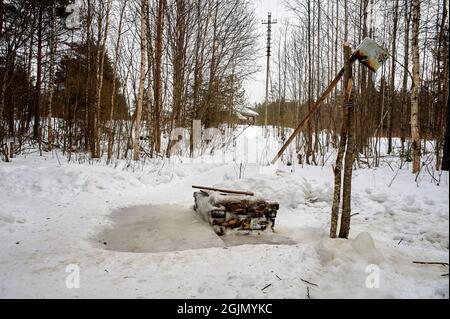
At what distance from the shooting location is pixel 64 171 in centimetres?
638

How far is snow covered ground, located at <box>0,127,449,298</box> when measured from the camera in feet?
8.26

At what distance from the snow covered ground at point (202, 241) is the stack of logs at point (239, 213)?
232 millimetres

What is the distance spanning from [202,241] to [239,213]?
818 millimetres

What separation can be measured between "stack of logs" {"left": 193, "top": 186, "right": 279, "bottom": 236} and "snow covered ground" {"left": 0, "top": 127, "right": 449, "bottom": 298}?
0.76 ft

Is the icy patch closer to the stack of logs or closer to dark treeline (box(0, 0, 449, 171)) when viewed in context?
the stack of logs

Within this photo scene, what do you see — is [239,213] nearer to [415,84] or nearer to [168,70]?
[415,84]

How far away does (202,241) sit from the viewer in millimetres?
4031

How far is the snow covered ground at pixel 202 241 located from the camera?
2518mm

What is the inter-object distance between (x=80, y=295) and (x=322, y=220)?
→ 4077 millimetres

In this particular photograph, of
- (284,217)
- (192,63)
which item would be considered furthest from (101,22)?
(284,217)

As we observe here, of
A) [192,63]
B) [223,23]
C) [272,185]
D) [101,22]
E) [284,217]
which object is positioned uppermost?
[223,23]

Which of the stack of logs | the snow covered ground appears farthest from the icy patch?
the stack of logs

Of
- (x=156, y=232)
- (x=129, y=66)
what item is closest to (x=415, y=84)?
(x=156, y=232)
